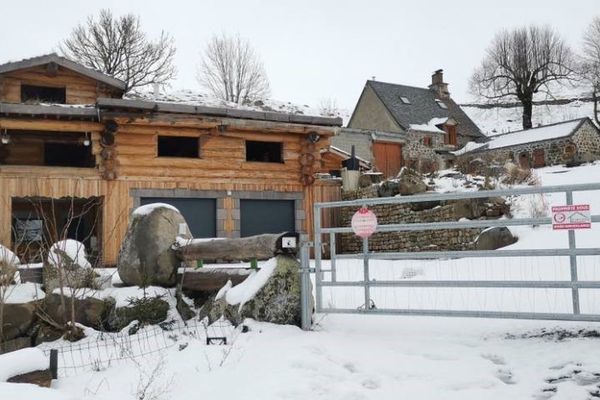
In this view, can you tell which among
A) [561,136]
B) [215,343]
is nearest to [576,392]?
[215,343]

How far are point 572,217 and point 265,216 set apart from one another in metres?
12.3

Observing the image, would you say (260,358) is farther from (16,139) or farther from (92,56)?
(92,56)

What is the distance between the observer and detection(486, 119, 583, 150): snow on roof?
3281 centimetres

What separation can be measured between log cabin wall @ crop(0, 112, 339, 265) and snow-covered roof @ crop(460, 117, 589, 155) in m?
A: 21.1

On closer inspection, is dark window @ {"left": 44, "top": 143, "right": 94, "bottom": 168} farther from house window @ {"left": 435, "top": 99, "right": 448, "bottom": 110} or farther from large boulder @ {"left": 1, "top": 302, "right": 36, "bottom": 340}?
house window @ {"left": 435, "top": 99, "right": 448, "bottom": 110}

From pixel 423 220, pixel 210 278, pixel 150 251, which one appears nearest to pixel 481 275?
pixel 210 278

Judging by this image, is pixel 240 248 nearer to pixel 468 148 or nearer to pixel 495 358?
pixel 495 358

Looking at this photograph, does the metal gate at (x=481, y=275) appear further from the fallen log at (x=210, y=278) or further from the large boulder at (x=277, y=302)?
the fallen log at (x=210, y=278)

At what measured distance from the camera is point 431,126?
36.7 metres

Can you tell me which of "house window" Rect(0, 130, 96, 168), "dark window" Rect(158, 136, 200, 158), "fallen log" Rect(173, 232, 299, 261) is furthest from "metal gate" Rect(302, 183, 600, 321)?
"house window" Rect(0, 130, 96, 168)

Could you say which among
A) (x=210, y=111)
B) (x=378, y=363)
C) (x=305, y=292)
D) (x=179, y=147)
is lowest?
(x=378, y=363)

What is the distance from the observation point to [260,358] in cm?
561

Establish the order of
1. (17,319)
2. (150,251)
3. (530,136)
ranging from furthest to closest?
(530,136)
(150,251)
(17,319)

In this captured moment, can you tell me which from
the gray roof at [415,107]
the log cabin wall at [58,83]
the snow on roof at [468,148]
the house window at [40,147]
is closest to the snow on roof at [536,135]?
the snow on roof at [468,148]
